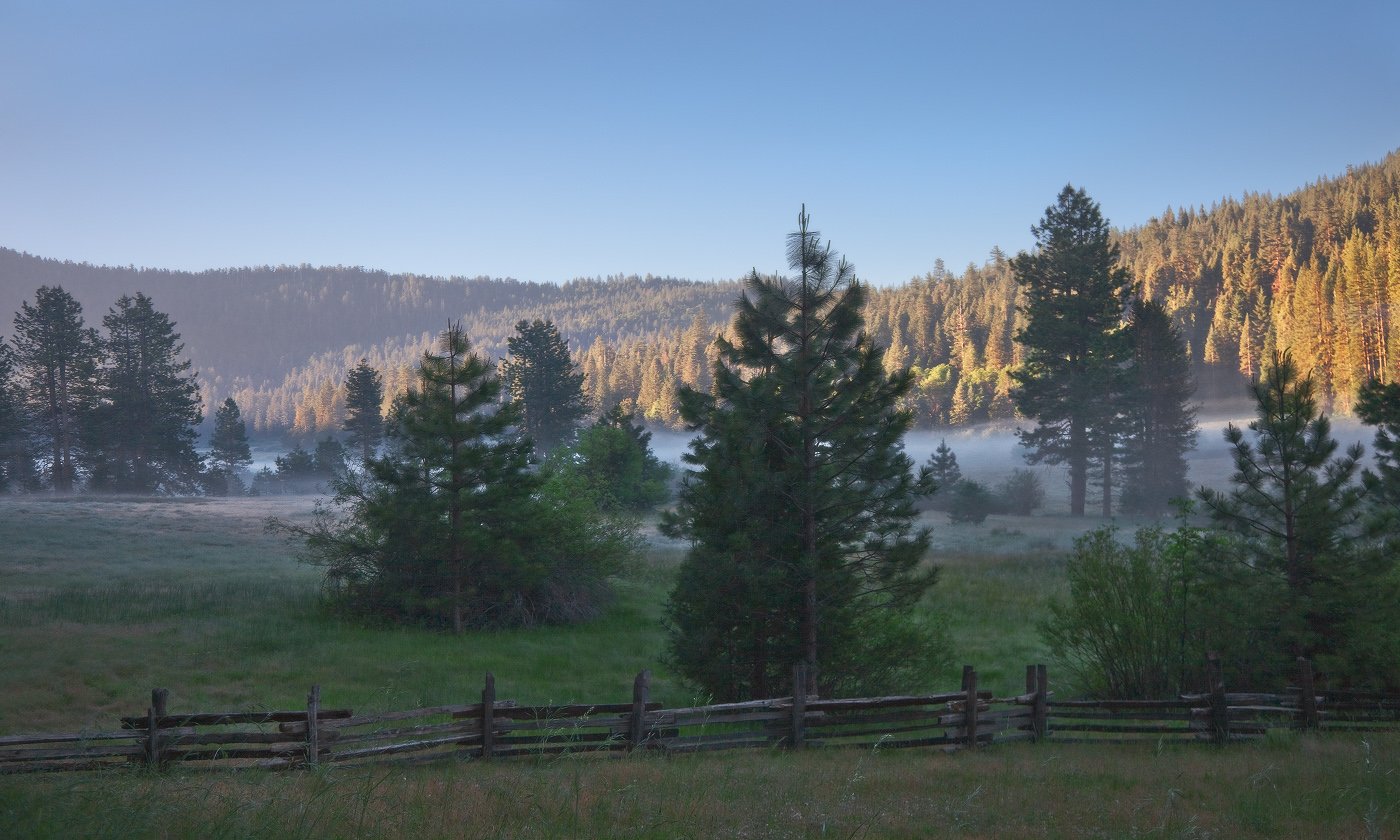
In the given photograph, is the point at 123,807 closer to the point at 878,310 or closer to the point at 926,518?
the point at 926,518

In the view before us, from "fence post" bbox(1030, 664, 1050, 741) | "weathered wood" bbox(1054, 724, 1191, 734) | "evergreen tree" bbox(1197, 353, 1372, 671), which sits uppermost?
"evergreen tree" bbox(1197, 353, 1372, 671)

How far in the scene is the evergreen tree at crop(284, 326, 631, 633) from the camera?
32031mm

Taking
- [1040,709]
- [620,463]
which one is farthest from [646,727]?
[620,463]

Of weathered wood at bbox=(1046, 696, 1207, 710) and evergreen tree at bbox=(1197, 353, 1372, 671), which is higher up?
evergreen tree at bbox=(1197, 353, 1372, 671)

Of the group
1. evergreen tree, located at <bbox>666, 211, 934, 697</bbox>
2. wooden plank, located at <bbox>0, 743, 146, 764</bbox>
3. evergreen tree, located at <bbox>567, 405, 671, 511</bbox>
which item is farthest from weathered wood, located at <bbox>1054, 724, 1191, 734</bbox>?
evergreen tree, located at <bbox>567, 405, 671, 511</bbox>

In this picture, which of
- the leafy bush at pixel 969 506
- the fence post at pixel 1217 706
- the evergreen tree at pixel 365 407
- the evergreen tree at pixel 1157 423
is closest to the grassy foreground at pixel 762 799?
the fence post at pixel 1217 706

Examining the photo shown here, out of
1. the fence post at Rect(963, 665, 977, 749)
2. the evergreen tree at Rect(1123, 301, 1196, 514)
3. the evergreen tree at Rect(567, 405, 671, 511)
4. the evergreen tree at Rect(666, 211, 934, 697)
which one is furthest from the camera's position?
the evergreen tree at Rect(1123, 301, 1196, 514)

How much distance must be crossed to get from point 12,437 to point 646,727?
71.8 meters

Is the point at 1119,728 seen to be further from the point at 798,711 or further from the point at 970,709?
the point at 798,711

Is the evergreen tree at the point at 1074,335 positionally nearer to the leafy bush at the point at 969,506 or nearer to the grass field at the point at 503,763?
the leafy bush at the point at 969,506

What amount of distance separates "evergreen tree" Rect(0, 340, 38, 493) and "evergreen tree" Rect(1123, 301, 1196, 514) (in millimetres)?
79220

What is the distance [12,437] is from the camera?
67.2m

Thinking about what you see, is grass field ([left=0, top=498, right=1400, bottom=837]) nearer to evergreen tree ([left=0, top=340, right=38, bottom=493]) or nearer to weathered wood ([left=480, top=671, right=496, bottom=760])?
weathered wood ([left=480, top=671, right=496, bottom=760])

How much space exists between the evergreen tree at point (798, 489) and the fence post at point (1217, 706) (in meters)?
5.89
